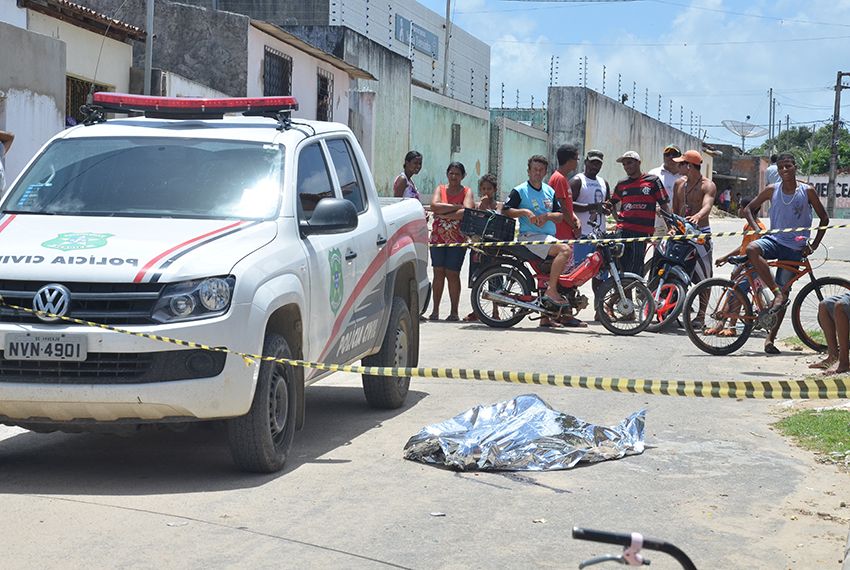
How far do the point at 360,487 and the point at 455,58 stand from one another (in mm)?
61642

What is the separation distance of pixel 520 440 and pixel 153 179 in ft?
8.59

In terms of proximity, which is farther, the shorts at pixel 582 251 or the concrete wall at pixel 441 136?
the concrete wall at pixel 441 136

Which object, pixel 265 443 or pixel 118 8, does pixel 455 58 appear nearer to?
pixel 118 8

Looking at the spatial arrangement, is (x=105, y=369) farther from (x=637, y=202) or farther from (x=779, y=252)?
(x=637, y=202)

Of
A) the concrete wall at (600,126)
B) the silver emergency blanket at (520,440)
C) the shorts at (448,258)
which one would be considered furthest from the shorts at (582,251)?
the concrete wall at (600,126)

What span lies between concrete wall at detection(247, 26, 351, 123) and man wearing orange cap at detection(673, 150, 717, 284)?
12432 millimetres

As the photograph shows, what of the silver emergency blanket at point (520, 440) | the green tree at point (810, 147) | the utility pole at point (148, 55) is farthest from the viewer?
the green tree at point (810, 147)

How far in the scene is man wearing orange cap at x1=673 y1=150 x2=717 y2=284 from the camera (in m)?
14.6

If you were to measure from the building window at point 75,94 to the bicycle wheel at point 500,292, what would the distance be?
1018cm

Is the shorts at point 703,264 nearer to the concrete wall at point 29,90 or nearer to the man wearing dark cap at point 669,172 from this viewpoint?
the man wearing dark cap at point 669,172

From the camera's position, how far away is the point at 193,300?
6.37 meters

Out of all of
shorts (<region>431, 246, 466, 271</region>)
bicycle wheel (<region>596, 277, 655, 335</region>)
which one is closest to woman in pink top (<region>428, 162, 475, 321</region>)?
shorts (<region>431, 246, 466, 271</region>)

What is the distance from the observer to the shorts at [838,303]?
34.4ft

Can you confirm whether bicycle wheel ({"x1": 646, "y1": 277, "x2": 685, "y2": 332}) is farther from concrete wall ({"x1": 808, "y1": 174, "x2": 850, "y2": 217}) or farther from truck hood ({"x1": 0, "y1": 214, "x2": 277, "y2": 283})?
concrete wall ({"x1": 808, "y1": 174, "x2": 850, "y2": 217})
